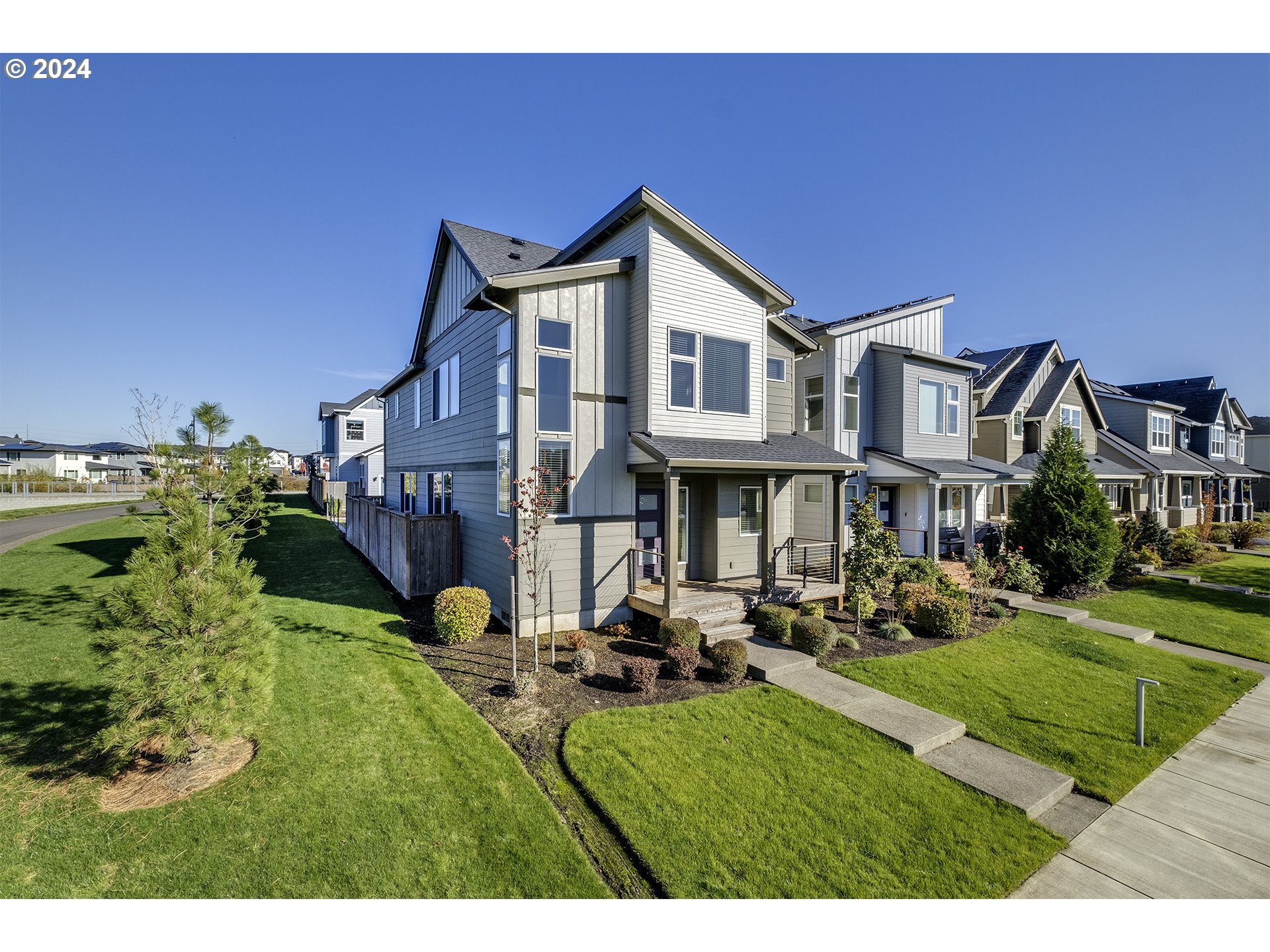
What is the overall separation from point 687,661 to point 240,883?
5.75m

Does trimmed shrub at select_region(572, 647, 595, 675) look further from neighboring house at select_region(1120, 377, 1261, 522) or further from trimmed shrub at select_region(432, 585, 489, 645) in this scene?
neighboring house at select_region(1120, 377, 1261, 522)

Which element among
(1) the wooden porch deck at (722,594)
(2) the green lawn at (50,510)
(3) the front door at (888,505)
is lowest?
(1) the wooden porch deck at (722,594)

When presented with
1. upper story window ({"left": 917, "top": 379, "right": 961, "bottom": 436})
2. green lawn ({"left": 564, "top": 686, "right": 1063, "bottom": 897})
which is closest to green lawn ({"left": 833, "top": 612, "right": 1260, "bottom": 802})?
green lawn ({"left": 564, "top": 686, "right": 1063, "bottom": 897})

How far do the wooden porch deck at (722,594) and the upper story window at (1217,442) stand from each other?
3629 cm

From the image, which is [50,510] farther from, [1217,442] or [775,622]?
[1217,442]

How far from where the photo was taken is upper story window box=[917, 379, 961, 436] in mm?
17453

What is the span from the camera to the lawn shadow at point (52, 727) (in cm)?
555

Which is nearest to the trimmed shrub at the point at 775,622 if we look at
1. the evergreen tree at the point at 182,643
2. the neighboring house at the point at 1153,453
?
the evergreen tree at the point at 182,643

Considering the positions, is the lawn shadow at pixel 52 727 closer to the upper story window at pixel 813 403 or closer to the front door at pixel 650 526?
the front door at pixel 650 526

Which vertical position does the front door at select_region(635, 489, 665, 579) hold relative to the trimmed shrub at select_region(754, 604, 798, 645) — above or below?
above

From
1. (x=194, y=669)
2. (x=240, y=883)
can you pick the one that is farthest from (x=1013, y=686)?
(x=194, y=669)

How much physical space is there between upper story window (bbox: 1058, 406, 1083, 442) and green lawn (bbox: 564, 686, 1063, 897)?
927 inches

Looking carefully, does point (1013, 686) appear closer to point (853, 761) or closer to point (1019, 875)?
point (853, 761)

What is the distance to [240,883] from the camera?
4.06 meters
